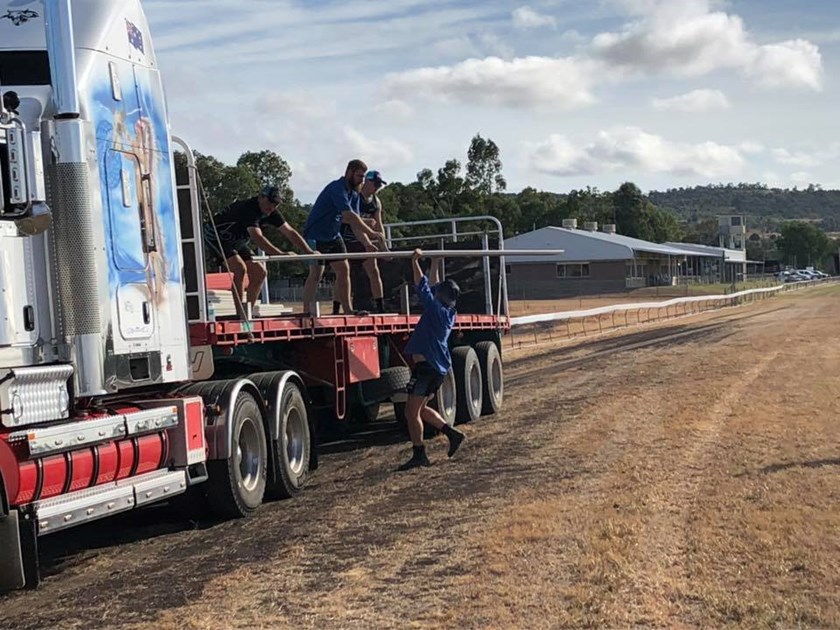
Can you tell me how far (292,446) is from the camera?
9719 mm

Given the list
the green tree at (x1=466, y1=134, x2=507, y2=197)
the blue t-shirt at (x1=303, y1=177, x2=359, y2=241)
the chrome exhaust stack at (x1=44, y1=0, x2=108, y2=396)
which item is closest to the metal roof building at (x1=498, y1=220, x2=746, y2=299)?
the green tree at (x1=466, y1=134, x2=507, y2=197)

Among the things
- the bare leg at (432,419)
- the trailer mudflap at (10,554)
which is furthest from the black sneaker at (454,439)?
the trailer mudflap at (10,554)

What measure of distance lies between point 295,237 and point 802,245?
158183mm

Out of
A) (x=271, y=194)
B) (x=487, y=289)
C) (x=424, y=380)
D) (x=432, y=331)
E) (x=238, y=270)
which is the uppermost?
(x=271, y=194)

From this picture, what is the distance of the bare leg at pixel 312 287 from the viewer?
37.8 ft

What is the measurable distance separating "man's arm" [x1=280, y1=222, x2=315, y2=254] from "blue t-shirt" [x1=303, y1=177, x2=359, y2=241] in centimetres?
52

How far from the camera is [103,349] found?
6832 millimetres

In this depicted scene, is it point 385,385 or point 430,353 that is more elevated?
point 430,353

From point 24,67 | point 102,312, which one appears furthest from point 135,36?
point 102,312

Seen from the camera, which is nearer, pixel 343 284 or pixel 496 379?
pixel 343 284

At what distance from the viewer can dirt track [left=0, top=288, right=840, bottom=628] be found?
577 centimetres

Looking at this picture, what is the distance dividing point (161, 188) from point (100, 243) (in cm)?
108

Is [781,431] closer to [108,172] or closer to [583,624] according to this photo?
[583,624]

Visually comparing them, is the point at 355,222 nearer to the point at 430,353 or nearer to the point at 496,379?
the point at 430,353
